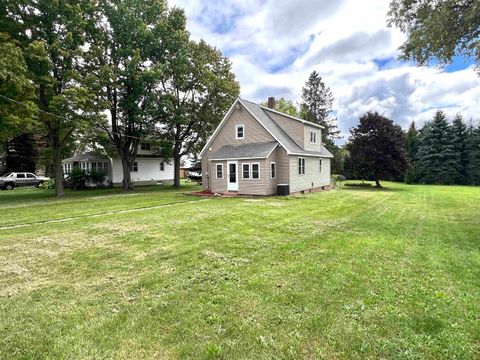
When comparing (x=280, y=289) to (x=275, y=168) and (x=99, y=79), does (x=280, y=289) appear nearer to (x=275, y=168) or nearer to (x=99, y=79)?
(x=275, y=168)

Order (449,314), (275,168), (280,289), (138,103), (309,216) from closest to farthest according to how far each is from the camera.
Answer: (449,314)
(280,289)
(309,216)
(275,168)
(138,103)

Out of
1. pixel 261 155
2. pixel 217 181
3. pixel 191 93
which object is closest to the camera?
pixel 261 155

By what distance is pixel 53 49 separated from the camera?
17406mm

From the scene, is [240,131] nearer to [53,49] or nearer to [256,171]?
[256,171]

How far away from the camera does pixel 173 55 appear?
24.6 meters

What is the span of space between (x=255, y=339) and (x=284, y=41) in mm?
20486

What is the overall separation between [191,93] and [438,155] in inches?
1436

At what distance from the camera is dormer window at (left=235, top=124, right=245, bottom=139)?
2152 cm

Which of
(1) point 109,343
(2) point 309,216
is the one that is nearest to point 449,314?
(1) point 109,343

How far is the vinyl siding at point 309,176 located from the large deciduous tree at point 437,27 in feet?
33.0

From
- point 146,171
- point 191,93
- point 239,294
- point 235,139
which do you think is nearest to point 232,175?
point 235,139

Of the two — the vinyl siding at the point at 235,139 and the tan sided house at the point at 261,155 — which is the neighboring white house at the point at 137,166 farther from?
the tan sided house at the point at 261,155

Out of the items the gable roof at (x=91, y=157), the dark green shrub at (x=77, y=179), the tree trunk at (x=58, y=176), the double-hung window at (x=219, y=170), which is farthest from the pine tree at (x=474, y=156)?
the dark green shrub at (x=77, y=179)

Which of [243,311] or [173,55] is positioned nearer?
[243,311]
